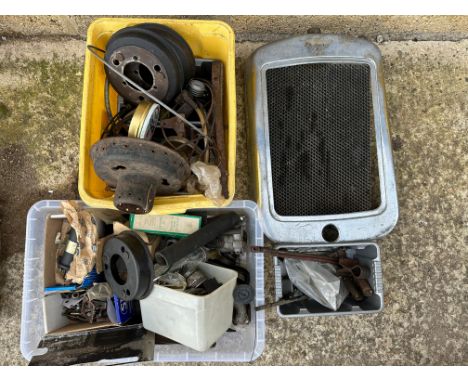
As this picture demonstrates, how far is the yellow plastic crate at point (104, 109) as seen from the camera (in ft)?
3.30

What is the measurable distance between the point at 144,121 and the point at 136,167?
12 cm

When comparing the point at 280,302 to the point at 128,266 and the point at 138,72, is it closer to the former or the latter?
the point at 128,266

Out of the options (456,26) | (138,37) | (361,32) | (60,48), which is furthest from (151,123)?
(456,26)

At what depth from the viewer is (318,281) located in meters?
1.15

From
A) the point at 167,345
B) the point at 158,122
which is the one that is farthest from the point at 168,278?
the point at 158,122

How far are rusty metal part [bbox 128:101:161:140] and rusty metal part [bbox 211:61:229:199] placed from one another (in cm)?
14

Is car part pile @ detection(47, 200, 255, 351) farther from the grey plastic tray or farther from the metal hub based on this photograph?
the metal hub

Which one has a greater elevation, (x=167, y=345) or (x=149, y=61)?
(x=149, y=61)

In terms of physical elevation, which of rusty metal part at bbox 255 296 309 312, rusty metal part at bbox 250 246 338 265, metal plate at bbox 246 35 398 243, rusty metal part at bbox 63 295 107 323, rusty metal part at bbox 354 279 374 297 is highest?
metal plate at bbox 246 35 398 243

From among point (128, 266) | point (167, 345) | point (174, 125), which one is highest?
point (174, 125)

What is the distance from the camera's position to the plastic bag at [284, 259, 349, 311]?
3.76 ft

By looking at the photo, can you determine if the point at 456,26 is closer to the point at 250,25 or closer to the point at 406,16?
the point at 406,16

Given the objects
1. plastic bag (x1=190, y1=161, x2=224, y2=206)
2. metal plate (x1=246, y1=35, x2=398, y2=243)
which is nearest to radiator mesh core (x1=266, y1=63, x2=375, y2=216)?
metal plate (x1=246, y1=35, x2=398, y2=243)

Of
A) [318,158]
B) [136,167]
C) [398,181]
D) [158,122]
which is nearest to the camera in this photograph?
[136,167]
